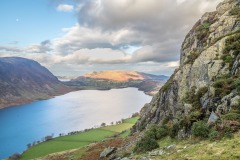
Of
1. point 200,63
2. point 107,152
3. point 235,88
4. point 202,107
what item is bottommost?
point 107,152

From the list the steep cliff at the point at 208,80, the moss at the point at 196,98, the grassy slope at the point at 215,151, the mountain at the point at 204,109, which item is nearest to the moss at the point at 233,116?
the mountain at the point at 204,109

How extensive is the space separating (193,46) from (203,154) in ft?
199

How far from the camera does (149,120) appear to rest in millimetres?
84875

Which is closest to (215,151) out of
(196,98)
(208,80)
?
(196,98)

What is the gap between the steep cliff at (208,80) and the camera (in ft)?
126

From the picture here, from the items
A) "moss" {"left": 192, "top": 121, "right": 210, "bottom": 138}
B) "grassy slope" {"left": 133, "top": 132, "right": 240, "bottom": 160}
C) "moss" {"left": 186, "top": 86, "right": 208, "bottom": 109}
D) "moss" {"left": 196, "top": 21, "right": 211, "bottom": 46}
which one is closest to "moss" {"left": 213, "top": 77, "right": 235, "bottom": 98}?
"moss" {"left": 186, "top": 86, "right": 208, "bottom": 109}

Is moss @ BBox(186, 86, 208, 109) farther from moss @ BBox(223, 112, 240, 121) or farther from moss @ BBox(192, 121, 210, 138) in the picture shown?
moss @ BBox(223, 112, 240, 121)

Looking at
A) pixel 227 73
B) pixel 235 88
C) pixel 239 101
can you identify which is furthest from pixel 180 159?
pixel 227 73

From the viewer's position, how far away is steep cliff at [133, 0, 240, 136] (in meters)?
38.4

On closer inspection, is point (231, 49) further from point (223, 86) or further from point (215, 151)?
point (215, 151)

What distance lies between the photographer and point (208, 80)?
47.7 metres

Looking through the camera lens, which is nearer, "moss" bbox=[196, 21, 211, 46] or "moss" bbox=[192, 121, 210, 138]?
"moss" bbox=[192, 121, 210, 138]

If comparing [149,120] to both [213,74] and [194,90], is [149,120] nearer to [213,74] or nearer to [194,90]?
[194,90]

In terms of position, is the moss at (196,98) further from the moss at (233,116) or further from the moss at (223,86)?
the moss at (233,116)
